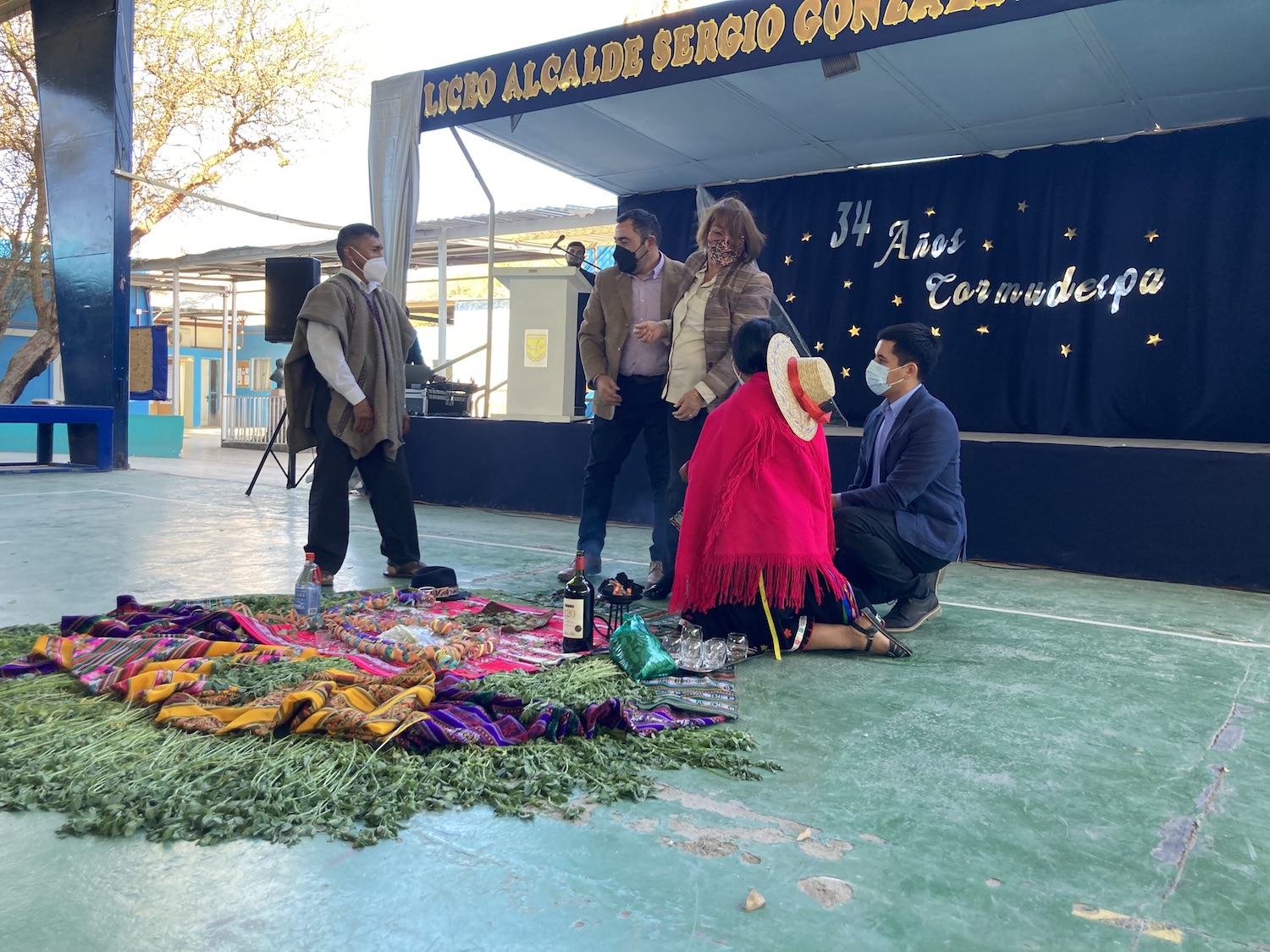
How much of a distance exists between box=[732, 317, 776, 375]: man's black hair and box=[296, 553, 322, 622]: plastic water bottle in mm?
1551

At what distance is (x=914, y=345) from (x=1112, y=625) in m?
1.39

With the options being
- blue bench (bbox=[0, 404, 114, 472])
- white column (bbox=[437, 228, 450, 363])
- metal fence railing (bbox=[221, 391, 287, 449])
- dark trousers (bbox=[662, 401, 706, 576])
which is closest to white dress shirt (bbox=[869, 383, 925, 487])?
dark trousers (bbox=[662, 401, 706, 576])

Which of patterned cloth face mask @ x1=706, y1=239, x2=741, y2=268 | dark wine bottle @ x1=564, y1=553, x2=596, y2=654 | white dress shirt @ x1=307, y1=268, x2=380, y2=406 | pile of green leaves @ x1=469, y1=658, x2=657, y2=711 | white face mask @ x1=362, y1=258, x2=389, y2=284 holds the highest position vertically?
patterned cloth face mask @ x1=706, y1=239, x2=741, y2=268

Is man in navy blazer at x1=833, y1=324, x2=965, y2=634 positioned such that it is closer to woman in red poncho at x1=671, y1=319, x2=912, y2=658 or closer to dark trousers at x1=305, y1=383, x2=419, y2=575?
woman in red poncho at x1=671, y1=319, x2=912, y2=658

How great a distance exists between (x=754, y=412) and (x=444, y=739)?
138 centimetres

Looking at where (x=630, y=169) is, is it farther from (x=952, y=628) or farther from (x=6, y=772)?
(x=6, y=772)

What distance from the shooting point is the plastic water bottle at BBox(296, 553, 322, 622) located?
9.89 feet

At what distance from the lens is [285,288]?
22.2 ft

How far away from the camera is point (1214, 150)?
5617 mm

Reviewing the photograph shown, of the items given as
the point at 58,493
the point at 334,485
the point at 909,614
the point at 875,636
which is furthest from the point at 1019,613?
the point at 58,493

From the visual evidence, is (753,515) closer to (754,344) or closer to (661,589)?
(754,344)

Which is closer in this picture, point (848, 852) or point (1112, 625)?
point (848, 852)

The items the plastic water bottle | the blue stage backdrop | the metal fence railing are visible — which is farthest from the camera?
the metal fence railing

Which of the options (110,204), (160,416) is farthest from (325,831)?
(160,416)
